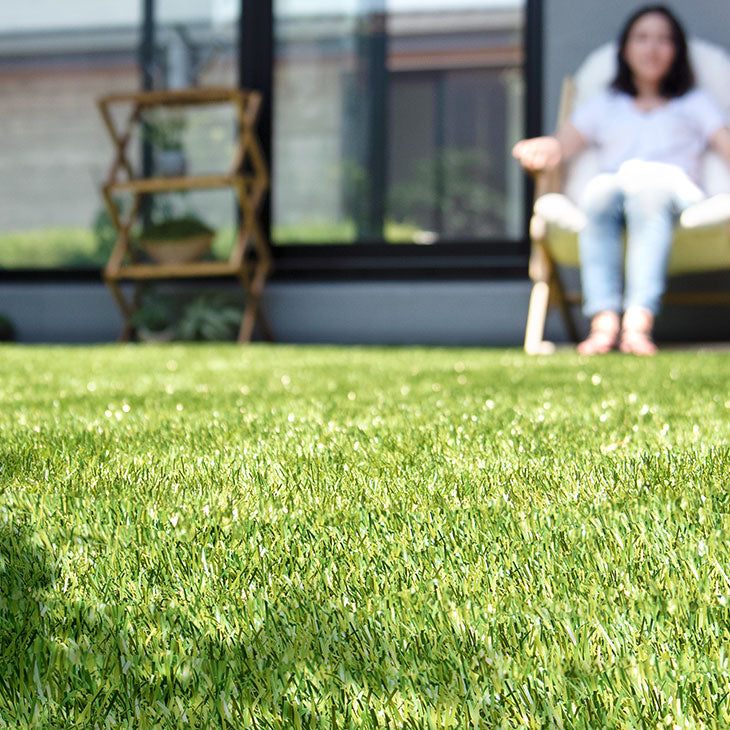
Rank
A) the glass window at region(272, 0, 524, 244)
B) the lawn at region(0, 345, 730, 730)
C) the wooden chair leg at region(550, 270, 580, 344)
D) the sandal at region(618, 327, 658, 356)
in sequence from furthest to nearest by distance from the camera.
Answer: the glass window at region(272, 0, 524, 244) < the wooden chair leg at region(550, 270, 580, 344) < the sandal at region(618, 327, 658, 356) < the lawn at region(0, 345, 730, 730)

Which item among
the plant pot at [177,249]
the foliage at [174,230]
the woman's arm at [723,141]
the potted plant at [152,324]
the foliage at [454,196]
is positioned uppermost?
the woman's arm at [723,141]

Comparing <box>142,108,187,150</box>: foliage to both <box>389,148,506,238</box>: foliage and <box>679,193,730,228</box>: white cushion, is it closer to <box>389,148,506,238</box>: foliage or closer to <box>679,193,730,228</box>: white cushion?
<box>389,148,506,238</box>: foliage

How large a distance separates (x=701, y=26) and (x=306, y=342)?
2.18 m

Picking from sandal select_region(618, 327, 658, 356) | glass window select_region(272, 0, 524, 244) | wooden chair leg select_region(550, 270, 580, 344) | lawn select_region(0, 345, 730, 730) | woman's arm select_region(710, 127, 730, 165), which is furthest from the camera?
glass window select_region(272, 0, 524, 244)

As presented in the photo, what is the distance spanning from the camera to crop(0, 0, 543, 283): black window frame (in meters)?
4.19

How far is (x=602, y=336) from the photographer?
9.83 feet

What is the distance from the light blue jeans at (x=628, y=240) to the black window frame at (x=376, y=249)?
38.3 inches

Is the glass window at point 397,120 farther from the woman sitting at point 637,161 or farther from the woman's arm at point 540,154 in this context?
the woman's arm at point 540,154

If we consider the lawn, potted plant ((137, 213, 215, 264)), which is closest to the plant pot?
potted plant ((137, 213, 215, 264))

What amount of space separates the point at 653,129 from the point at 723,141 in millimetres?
254

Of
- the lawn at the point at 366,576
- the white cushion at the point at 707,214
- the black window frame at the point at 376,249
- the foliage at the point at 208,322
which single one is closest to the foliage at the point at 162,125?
the black window frame at the point at 376,249

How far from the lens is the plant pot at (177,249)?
4172mm

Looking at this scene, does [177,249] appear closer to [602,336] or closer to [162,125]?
[162,125]

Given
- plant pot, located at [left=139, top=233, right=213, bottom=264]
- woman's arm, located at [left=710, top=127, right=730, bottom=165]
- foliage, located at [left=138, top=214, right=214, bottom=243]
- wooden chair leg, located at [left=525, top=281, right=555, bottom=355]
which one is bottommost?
wooden chair leg, located at [left=525, top=281, right=555, bottom=355]
